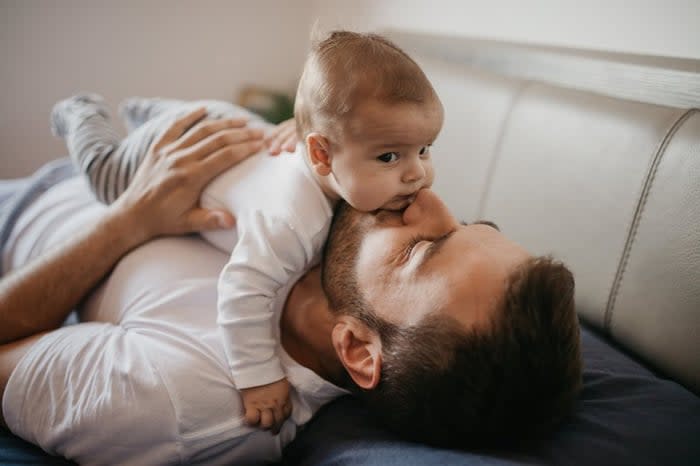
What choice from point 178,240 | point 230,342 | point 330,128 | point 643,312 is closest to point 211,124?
point 178,240

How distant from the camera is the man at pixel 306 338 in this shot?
0.68 meters

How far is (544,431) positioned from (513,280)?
0.73 ft

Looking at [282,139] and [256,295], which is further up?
[282,139]

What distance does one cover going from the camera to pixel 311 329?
3.10ft

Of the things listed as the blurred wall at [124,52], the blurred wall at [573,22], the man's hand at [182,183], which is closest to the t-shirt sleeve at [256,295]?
the man's hand at [182,183]

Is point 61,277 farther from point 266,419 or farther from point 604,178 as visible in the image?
point 604,178

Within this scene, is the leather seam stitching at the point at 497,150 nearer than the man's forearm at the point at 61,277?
No

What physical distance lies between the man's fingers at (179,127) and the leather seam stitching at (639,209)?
3.41 feet

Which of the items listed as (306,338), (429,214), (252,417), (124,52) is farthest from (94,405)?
(124,52)

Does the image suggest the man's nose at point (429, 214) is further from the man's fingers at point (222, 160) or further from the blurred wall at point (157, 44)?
the blurred wall at point (157, 44)

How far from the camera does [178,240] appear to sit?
1.13m

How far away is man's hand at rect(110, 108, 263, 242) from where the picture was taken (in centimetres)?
112

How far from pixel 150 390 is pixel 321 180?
46 centimetres

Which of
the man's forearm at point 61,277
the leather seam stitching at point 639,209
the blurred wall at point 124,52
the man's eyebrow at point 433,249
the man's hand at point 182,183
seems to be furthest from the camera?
the blurred wall at point 124,52
